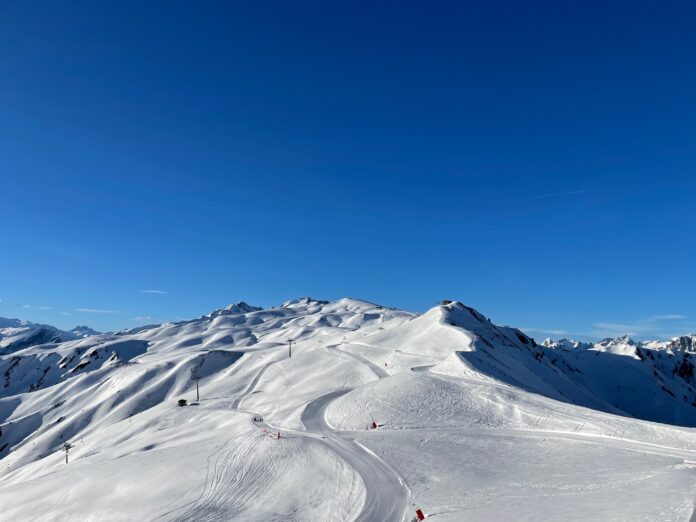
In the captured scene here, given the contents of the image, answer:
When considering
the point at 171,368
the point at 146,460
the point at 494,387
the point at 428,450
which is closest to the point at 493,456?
the point at 428,450

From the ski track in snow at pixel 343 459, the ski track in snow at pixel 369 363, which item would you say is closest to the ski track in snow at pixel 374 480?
the ski track in snow at pixel 343 459

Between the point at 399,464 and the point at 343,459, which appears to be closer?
the point at 399,464

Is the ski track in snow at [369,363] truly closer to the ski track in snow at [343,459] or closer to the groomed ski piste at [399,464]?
the groomed ski piste at [399,464]

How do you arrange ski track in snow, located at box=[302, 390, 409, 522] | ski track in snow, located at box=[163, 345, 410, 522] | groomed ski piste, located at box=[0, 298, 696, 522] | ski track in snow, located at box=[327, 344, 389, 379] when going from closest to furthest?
groomed ski piste, located at box=[0, 298, 696, 522] → ski track in snow, located at box=[302, 390, 409, 522] → ski track in snow, located at box=[163, 345, 410, 522] → ski track in snow, located at box=[327, 344, 389, 379]

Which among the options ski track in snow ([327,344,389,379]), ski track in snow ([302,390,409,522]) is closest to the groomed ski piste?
ski track in snow ([302,390,409,522])

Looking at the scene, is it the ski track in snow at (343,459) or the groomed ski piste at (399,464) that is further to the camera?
the ski track in snow at (343,459)

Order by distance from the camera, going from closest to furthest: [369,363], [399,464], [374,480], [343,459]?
[374,480] → [399,464] → [343,459] → [369,363]

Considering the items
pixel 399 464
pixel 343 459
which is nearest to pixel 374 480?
pixel 399 464

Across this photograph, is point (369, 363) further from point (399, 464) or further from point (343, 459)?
point (399, 464)

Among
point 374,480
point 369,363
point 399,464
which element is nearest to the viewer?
point 374,480

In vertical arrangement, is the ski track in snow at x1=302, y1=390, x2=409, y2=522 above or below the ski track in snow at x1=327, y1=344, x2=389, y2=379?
below

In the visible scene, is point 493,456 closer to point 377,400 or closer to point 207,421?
point 377,400

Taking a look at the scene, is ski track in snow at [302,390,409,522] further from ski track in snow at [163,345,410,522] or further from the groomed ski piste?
the groomed ski piste

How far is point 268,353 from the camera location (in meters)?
152
